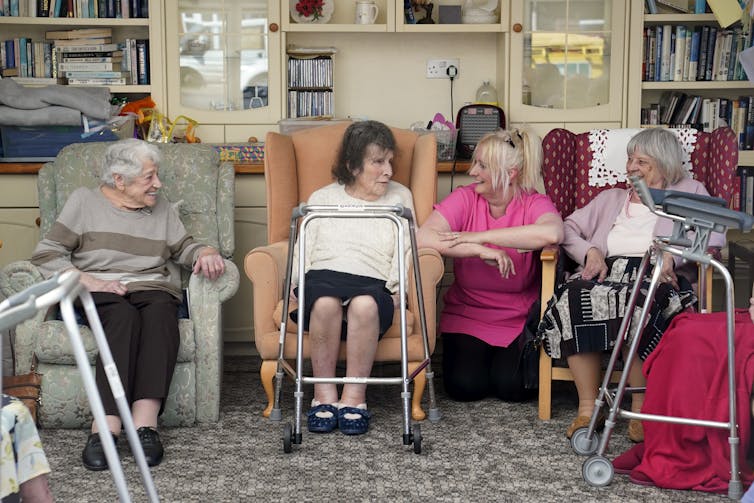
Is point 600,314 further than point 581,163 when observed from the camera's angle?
No

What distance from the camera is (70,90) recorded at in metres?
4.09

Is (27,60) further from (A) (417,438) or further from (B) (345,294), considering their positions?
(A) (417,438)

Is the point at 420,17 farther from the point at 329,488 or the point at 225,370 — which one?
the point at 329,488

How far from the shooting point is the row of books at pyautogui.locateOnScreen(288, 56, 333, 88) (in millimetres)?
4535

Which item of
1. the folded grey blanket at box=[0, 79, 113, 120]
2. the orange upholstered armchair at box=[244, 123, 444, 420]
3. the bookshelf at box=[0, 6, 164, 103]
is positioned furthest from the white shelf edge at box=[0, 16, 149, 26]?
the orange upholstered armchair at box=[244, 123, 444, 420]

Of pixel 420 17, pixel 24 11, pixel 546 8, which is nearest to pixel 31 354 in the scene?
pixel 24 11

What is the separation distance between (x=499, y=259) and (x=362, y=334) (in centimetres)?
50

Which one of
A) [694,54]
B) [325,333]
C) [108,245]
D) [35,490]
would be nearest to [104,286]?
[108,245]

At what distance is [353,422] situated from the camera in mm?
3211

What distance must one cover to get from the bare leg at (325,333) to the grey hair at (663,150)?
1.13 metres

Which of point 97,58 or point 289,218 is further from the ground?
point 97,58

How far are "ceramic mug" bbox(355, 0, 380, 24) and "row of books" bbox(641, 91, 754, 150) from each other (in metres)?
1.30

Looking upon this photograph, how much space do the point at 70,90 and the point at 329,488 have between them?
6.97 feet

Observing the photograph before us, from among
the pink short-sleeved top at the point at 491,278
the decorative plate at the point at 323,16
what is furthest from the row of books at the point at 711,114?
the decorative plate at the point at 323,16
